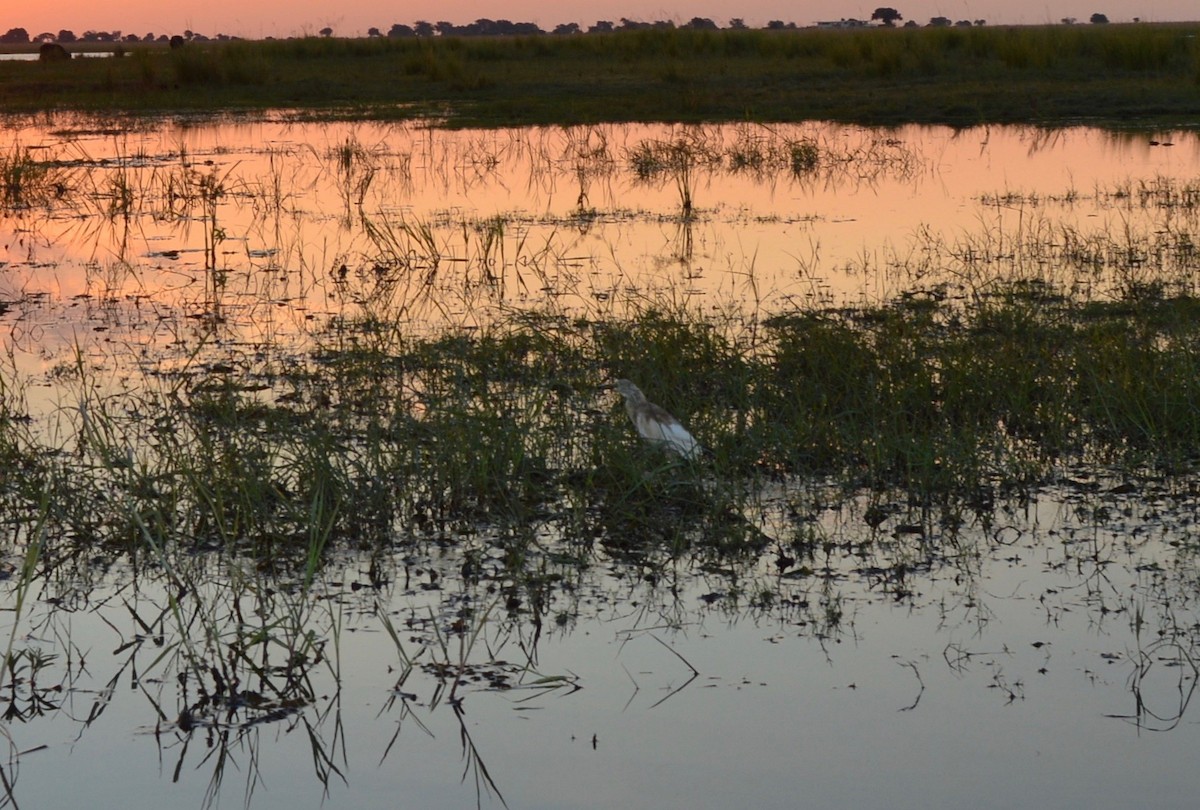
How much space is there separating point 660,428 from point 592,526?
0.51 meters

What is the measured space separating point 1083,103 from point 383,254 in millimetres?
11980

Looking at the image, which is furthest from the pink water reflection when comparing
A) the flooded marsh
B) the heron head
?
the heron head

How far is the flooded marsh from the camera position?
10.6 feet

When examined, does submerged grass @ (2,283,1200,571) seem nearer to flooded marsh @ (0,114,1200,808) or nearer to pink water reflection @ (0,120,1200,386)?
flooded marsh @ (0,114,1200,808)

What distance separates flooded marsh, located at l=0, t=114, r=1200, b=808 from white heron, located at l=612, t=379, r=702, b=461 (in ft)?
0.22

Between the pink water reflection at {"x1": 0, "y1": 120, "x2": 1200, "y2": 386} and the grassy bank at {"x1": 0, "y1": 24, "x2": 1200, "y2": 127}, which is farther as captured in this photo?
the grassy bank at {"x1": 0, "y1": 24, "x2": 1200, "y2": 127}

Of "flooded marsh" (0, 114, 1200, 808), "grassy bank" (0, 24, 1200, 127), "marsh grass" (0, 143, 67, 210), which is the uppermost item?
"grassy bank" (0, 24, 1200, 127)

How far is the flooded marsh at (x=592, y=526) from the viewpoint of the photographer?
10.6 ft

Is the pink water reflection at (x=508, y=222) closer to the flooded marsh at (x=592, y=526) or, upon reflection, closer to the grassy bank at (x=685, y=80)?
the flooded marsh at (x=592, y=526)

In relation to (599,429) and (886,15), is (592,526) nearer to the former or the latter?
(599,429)

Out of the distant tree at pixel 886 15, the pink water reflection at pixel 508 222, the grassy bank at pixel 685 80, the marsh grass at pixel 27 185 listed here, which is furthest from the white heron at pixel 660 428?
the distant tree at pixel 886 15

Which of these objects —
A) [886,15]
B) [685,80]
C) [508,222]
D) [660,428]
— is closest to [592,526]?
[660,428]

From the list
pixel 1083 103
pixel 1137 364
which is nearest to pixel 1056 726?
pixel 1137 364

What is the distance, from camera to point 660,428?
4.80 metres
